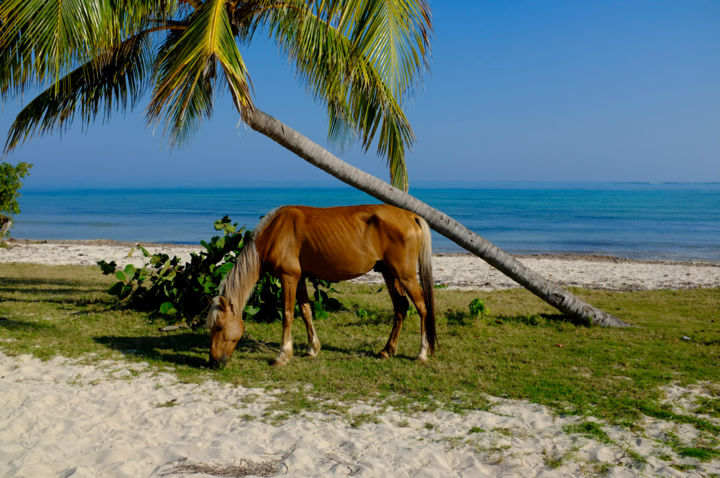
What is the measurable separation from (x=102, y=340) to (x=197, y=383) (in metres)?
2.06

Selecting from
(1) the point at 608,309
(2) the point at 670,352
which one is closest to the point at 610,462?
(2) the point at 670,352

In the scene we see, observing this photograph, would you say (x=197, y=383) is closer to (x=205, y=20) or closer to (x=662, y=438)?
(x=205, y=20)

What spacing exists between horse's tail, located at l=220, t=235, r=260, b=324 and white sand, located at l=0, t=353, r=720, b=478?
1.04m

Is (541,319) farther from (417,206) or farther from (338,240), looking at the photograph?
(338,240)

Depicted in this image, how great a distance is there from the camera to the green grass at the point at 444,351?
4.76 meters

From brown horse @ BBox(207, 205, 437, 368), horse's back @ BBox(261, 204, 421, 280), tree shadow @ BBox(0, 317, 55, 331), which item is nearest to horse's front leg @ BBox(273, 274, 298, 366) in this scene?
brown horse @ BBox(207, 205, 437, 368)

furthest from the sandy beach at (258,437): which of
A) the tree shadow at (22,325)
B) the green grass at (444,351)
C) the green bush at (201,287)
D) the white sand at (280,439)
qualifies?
the green bush at (201,287)

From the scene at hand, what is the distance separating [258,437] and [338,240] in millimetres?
2434

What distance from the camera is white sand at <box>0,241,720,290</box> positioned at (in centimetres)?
1235

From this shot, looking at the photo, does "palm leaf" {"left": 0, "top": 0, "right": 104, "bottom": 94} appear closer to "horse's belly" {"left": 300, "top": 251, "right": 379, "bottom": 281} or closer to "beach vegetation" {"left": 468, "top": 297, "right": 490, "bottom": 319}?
"horse's belly" {"left": 300, "top": 251, "right": 379, "bottom": 281}

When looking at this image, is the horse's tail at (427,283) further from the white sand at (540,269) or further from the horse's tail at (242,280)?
the white sand at (540,269)

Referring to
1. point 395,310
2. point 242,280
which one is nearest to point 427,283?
point 395,310

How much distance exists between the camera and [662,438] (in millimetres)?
3861

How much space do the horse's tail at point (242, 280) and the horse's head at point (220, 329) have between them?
0.12 meters
